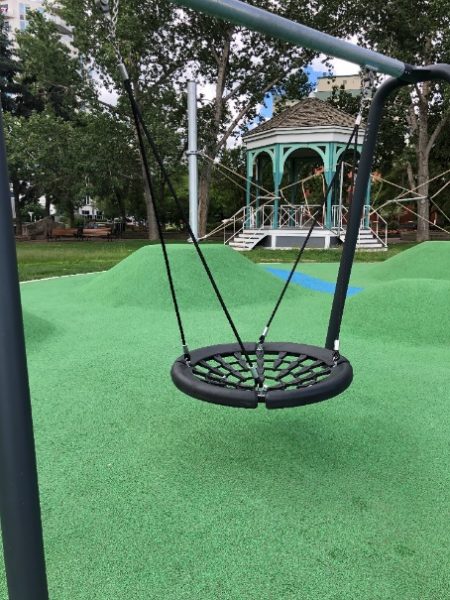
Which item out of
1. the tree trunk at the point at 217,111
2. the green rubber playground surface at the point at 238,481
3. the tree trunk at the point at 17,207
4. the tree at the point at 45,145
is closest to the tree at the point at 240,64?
the tree trunk at the point at 217,111

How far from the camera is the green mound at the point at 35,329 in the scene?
475 centimetres

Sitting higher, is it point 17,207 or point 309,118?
point 309,118

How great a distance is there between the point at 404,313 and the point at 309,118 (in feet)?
44.3

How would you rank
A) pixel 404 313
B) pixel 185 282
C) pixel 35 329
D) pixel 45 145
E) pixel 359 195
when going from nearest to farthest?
pixel 359 195, pixel 35 329, pixel 404 313, pixel 185 282, pixel 45 145

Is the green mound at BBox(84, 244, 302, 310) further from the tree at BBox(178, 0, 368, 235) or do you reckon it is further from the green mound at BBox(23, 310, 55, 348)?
the tree at BBox(178, 0, 368, 235)

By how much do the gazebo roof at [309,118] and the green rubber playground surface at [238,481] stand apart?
1336cm

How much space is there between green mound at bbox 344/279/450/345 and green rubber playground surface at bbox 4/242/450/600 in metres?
0.05

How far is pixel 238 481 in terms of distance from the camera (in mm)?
2275

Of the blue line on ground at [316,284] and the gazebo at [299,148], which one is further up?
the gazebo at [299,148]

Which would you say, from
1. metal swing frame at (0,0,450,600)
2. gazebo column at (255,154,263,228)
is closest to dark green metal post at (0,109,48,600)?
metal swing frame at (0,0,450,600)

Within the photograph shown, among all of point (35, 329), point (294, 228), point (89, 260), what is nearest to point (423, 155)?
point (294, 228)

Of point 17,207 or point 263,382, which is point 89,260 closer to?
point 263,382

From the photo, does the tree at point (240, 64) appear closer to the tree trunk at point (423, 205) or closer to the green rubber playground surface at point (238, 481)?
the tree trunk at point (423, 205)

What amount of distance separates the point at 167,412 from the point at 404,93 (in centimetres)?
2086
